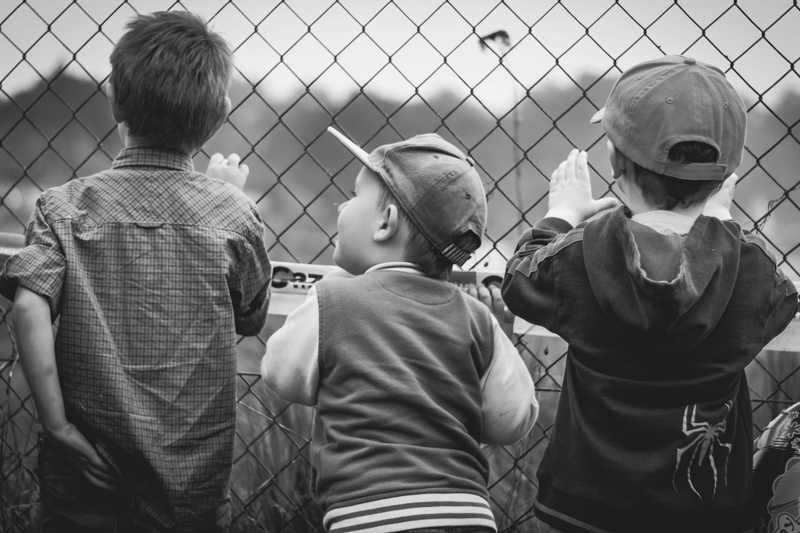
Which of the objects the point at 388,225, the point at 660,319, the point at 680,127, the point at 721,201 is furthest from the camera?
the point at 721,201

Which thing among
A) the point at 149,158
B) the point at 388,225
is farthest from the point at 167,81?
the point at 388,225

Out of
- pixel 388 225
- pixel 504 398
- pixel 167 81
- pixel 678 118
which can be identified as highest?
pixel 167 81

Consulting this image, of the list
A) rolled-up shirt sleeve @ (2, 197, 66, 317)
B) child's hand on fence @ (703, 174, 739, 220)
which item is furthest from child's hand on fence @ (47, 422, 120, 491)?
child's hand on fence @ (703, 174, 739, 220)

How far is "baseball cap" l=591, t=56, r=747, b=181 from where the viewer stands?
6.18ft

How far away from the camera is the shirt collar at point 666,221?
188cm

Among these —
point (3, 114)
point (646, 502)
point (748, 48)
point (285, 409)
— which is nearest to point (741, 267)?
point (646, 502)

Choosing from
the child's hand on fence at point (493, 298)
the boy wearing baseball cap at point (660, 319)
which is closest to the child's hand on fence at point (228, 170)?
the child's hand on fence at point (493, 298)

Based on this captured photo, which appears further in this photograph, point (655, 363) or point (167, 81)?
point (167, 81)

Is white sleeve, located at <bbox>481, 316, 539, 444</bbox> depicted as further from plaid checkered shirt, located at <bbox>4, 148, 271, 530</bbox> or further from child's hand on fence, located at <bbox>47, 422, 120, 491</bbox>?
child's hand on fence, located at <bbox>47, 422, 120, 491</bbox>

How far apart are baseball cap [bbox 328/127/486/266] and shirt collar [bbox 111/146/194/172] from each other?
0.43 metres

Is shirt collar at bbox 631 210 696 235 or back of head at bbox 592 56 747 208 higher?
back of head at bbox 592 56 747 208

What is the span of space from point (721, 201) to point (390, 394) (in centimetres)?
89

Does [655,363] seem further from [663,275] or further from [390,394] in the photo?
[390,394]

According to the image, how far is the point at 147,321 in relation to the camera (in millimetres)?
1978
